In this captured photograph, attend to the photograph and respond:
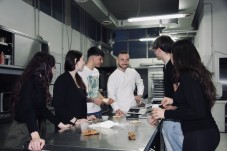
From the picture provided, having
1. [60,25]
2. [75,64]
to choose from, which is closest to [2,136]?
[75,64]

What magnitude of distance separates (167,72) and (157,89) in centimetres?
573

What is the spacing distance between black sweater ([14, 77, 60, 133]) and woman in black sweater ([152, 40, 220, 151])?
0.90 m

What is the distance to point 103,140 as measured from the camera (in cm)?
143

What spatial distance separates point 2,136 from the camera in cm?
257

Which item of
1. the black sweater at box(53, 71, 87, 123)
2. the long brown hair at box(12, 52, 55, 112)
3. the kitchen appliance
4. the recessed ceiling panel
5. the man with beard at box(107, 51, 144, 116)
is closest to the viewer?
the long brown hair at box(12, 52, 55, 112)

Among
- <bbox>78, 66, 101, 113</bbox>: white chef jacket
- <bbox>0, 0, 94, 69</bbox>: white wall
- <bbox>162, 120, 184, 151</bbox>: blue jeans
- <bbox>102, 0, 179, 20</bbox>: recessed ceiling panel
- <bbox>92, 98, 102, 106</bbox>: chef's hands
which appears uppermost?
<bbox>102, 0, 179, 20</bbox>: recessed ceiling panel

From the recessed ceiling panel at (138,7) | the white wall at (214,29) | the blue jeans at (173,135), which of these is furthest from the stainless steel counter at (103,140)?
the recessed ceiling panel at (138,7)

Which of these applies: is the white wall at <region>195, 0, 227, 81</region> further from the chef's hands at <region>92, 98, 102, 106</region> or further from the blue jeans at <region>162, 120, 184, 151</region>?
the blue jeans at <region>162, 120, 184, 151</region>

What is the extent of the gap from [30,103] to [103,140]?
1.83 feet

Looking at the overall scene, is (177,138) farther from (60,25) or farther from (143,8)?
(143,8)

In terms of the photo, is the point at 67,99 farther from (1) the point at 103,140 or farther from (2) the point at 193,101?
(2) the point at 193,101

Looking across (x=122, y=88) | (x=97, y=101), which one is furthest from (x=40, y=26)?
(x=97, y=101)

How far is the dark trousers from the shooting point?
1523 mm

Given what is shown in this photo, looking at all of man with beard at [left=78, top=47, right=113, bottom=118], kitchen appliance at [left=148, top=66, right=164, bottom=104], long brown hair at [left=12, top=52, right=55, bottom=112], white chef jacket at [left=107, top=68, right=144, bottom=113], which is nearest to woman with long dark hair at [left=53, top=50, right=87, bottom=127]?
long brown hair at [left=12, top=52, right=55, bottom=112]
